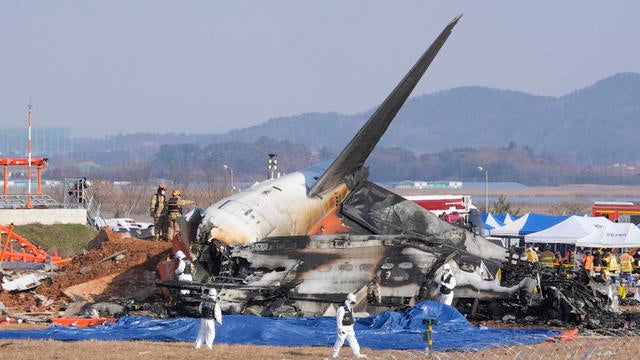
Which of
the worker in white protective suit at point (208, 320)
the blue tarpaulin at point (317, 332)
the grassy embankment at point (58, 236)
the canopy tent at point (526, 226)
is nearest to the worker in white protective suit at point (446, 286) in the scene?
the blue tarpaulin at point (317, 332)

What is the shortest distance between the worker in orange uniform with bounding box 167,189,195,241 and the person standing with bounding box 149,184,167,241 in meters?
0.37

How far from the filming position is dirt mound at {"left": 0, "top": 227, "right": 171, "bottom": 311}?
34.8m

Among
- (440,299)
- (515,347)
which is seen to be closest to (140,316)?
(440,299)

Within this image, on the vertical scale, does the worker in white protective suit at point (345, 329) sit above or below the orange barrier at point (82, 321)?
above

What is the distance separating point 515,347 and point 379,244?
757cm

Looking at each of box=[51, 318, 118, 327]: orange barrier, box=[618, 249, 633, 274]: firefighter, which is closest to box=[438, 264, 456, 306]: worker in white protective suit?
box=[51, 318, 118, 327]: orange barrier

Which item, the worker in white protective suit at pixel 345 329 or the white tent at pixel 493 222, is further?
the white tent at pixel 493 222

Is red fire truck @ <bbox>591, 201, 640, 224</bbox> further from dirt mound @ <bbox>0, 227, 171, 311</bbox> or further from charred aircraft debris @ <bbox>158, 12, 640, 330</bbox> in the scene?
dirt mound @ <bbox>0, 227, 171, 311</bbox>

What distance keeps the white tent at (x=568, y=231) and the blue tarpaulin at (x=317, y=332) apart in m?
25.1

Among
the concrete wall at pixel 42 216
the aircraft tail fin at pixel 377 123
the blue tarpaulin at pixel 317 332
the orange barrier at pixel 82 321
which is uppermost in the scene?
the aircraft tail fin at pixel 377 123

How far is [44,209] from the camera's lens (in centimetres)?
6406

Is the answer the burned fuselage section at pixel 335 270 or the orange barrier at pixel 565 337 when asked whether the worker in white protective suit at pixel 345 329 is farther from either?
the burned fuselage section at pixel 335 270

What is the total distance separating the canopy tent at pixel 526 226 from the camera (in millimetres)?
57219

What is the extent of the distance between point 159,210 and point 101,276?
5150 millimetres
